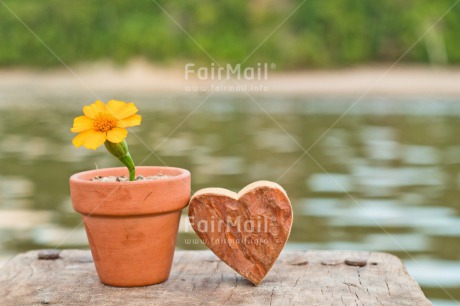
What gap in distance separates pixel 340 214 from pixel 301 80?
16.8 meters

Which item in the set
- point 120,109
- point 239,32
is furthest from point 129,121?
point 239,32

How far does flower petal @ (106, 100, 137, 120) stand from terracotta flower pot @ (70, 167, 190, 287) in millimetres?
214

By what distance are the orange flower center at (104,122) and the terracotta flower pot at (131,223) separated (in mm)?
169

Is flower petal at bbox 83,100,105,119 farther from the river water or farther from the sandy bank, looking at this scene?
the sandy bank

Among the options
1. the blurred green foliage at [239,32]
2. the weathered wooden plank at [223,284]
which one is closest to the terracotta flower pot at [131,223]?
the weathered wooden plank at [223,284]

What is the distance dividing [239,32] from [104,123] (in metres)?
24.0

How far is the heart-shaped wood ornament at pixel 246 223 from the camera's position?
2938 mm

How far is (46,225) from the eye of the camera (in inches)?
235

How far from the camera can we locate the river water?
5.51 metres

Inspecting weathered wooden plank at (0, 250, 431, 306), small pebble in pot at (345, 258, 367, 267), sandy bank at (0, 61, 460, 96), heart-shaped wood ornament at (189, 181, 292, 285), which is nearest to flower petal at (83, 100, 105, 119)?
heart-shaped wood ornament at (189, 181, 292, 285)

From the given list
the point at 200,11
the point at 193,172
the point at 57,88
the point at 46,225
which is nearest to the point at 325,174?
the point at 193,172

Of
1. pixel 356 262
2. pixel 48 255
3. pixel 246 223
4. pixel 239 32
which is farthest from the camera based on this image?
pixel 239 32

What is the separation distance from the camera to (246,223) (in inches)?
116

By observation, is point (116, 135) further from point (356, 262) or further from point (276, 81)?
point (276, 81)
